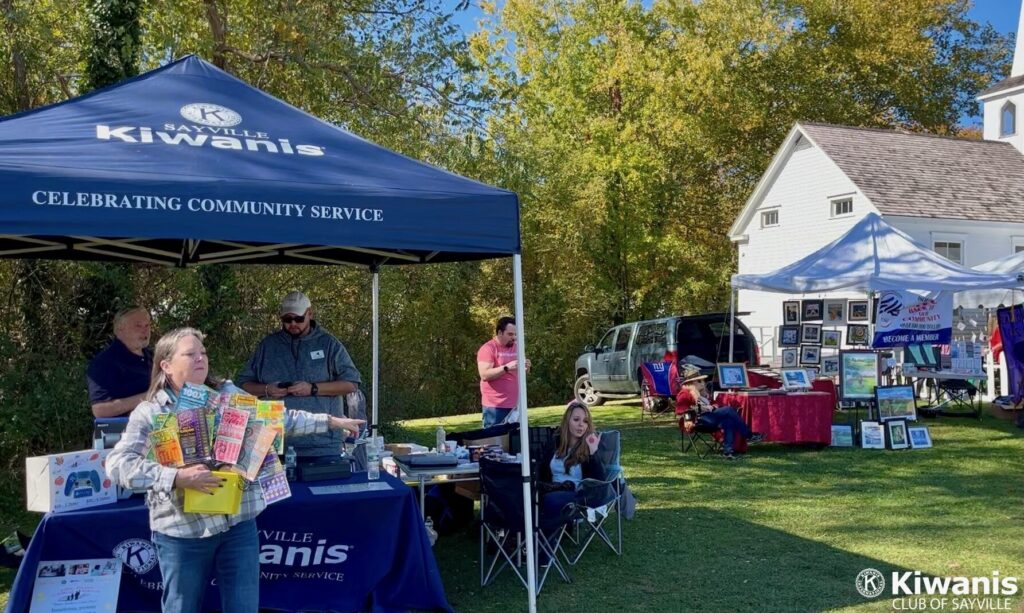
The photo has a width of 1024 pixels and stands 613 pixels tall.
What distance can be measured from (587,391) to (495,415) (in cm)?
1064

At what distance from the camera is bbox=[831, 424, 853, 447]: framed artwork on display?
1095 cm

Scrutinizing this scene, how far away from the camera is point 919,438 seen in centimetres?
1081

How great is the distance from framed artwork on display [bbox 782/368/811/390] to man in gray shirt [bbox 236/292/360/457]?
6727mm

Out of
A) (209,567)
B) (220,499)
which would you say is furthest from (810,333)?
(220,499)

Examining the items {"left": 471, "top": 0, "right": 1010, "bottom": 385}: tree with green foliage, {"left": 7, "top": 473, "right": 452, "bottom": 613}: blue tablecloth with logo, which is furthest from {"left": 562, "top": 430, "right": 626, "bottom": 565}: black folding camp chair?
{"left": 471, "top": 0, "right": 1010, "bottom": 385}: tree with green foliage

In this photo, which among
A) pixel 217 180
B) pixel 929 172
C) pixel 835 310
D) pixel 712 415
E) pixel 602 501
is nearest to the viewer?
pixel 217 180

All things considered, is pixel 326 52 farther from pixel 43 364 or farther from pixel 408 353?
pixel 408 353

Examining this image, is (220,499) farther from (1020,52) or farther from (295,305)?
(1020,52)

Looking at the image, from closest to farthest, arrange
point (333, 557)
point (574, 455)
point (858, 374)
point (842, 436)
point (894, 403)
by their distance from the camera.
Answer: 1. point (333, 557)
2. point (574, 455)
3. point (842, 436)
4. point (894, 403)
5. point (858, 374)

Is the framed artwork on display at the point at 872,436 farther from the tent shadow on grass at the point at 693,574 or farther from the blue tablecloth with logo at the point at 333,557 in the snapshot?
the blue tablecloth with logo at the point at 333,557

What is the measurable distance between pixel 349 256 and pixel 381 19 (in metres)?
4.89

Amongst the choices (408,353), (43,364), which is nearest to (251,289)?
(43,364)

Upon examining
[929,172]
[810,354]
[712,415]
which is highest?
[929,172]

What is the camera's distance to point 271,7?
32.2 ft
